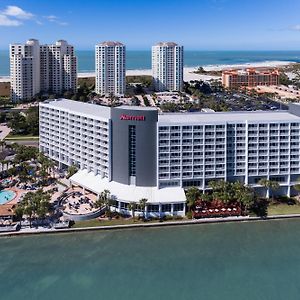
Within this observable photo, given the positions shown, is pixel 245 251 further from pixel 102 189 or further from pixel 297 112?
pixel 297 112

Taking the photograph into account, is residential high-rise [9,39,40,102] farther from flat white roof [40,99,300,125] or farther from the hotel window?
the hotel window

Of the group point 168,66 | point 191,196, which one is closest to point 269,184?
point 191,196

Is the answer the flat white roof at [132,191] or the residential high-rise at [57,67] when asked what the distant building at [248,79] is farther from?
the flat white roof at [132,191]

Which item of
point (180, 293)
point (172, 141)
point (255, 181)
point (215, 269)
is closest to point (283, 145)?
point (255, 181)

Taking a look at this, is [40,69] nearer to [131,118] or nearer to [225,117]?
[131,118]

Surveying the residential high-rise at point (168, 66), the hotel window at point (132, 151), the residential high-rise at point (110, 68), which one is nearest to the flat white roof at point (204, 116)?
the hotel window at point (132, 151)
